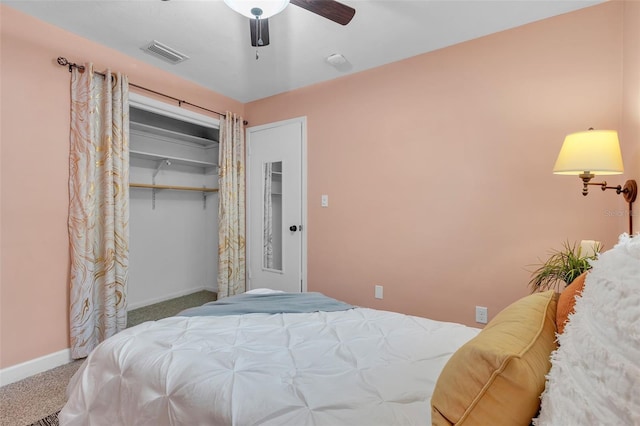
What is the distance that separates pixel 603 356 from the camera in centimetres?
52

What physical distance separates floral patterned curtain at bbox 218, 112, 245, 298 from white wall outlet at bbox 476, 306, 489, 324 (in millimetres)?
2623

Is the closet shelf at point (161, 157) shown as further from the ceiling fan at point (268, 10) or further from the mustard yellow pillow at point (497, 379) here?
the mustard yellow pillow at point (497, 379)

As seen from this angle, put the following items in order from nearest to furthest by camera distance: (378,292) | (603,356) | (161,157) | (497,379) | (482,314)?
(603,356), (497,379), (482,314), (378,292), (161,157)

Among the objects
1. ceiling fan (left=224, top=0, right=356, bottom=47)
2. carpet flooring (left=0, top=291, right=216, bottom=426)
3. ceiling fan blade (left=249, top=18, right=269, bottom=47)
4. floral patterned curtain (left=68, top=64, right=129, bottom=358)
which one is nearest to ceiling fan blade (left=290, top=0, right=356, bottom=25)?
ceiling fan (left=224, top=0, right=356, bottom=47)

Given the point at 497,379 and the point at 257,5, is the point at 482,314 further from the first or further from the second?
the point at 257,5

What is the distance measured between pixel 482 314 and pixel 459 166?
4.02 feet

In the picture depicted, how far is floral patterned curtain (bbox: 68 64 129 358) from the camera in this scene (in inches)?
95.0

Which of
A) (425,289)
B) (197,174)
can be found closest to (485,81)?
(425,289)

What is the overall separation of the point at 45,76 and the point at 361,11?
241 centimetres

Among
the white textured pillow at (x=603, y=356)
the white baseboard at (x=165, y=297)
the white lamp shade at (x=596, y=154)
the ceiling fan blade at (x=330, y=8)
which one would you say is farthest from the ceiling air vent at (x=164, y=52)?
the white textured pillow at (x=603, y=356)

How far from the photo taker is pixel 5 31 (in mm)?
2123

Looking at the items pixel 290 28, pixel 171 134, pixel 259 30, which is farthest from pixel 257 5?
pixel 171 134

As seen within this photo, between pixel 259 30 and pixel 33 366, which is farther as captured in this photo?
pixel 33 366

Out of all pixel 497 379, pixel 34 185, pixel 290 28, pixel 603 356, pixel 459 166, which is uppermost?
pixel 290 28
